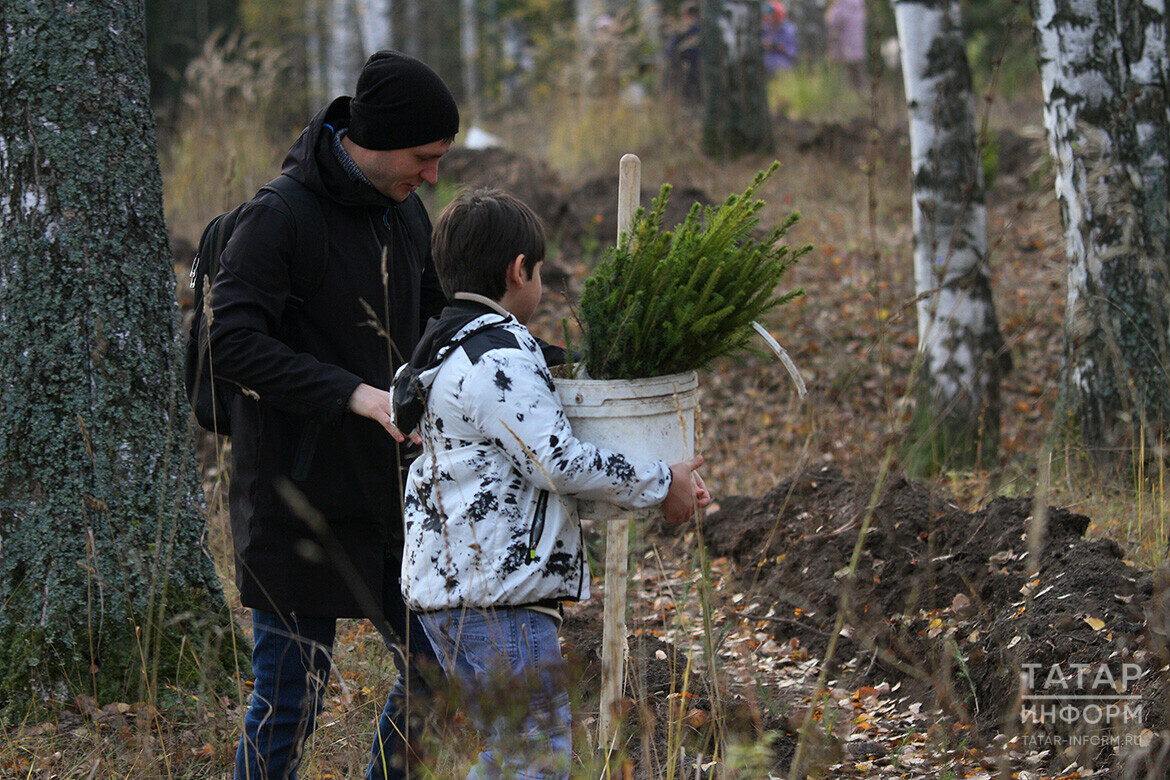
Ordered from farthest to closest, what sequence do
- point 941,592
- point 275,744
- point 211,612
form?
1. point 941,592
2. point 211,612
3. point 275,744

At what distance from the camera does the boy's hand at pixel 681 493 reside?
2229 mm

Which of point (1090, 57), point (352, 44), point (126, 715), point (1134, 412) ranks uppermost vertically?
point (352, 44)

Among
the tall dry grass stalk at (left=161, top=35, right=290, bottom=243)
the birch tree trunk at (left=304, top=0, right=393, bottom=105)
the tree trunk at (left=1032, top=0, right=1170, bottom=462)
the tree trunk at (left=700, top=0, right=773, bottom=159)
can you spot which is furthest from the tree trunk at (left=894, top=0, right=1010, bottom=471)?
the birch tree trunk at (left=304, top=0, right=393, bottom=105)

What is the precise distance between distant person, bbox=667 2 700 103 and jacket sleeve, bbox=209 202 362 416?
9972 mm

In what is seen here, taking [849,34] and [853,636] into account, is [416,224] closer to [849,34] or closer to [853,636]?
[853,636]

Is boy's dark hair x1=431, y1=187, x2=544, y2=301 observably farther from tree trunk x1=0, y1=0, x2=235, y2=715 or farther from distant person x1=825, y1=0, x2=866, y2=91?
distant person x1=825, y1=0, x2=866, y2=91

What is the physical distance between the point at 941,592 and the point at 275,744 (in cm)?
232

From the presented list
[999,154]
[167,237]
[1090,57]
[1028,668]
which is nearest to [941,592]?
[1028,668]

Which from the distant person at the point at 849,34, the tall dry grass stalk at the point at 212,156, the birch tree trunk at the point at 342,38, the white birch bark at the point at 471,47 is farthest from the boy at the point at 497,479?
the white birch bark at the point at 471,47

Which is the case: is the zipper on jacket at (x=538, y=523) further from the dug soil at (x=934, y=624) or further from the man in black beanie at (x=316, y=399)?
the man in black beanie at (x=316, y=399)

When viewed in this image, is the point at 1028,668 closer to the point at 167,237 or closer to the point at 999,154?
the point at 167,237

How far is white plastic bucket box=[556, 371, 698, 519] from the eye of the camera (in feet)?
7.20

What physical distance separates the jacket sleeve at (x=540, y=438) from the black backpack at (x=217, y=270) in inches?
25.8

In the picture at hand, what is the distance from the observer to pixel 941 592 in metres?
3.62
